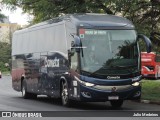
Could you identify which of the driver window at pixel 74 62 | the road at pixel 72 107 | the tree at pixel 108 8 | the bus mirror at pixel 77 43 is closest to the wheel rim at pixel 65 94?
the road at pixel 72 107

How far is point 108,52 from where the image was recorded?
1883 cm

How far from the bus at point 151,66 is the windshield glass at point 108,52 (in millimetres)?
34806

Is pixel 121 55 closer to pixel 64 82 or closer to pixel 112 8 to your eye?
pixel 64 82

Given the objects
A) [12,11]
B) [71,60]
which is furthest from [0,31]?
[71,60]

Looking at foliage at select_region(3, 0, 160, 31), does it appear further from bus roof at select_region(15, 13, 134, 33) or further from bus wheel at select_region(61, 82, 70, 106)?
bus wheel at select_region(61, 82, 70, 106)

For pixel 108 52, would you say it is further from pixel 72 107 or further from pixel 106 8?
pixel 106 8

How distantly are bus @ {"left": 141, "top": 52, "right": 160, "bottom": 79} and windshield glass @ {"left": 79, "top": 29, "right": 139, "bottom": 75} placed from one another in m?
34.8

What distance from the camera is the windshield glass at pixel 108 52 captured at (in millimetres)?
18562

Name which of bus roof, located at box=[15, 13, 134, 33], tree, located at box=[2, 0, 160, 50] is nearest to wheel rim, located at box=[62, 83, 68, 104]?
bus roof, located at box=[15, 13, 134, 33]

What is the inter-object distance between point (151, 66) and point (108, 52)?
118 feet

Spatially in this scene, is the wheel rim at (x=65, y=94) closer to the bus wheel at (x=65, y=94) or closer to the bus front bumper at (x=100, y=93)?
the bus wheel at (x=65, y=94)

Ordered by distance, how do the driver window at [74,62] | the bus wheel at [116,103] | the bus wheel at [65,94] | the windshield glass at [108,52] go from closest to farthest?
the windshield glass at [108,52], the driver window at [74,62], the bus wheel at [65,94], the bus wheel at [116,103]

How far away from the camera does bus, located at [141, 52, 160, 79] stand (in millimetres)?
53750

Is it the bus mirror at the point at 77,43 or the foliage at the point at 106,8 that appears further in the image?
the foliage at the point at 106,8
